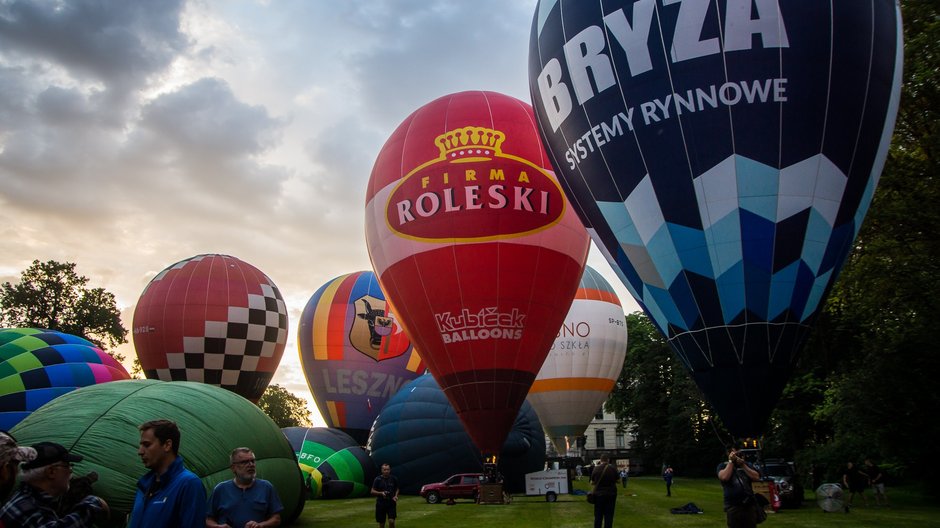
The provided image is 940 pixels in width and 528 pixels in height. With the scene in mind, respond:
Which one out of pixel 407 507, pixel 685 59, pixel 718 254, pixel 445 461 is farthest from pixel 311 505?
pixel 685 59

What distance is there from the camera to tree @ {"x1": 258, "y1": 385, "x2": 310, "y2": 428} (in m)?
75.1

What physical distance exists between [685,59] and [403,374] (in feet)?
63.6

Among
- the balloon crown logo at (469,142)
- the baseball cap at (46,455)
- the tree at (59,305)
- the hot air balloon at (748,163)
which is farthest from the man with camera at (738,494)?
the tree at (59,305)

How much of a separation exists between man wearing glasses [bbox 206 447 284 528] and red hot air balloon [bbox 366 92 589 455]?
10.5 meters

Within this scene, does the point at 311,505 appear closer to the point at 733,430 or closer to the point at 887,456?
the point at 733,430

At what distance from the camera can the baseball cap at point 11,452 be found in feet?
9.41

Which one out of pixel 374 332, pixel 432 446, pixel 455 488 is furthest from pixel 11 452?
pixel 374 332

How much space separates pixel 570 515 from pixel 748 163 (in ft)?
25.1

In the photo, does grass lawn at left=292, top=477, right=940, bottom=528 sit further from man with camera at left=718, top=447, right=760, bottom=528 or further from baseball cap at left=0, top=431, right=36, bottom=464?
baseball cap at left=0, top=431, right=36, bottom=464

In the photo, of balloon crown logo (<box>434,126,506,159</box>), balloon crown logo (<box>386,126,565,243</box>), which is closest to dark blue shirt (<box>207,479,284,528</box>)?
balloon crown logo (<box>386,126,565,243</box>)

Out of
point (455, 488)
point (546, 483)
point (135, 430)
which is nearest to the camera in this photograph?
point (135, 430)

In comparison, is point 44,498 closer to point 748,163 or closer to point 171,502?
point 171,502

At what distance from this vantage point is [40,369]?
13641mm

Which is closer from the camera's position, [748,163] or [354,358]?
[748,163]
